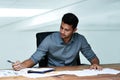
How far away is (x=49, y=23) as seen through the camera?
3859 mm

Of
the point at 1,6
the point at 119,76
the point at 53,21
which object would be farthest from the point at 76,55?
the point at 1,6

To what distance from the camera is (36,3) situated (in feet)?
12.4

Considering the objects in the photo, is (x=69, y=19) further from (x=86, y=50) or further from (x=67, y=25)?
(x=86, y=50)

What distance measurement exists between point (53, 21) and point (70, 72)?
5.54 ft

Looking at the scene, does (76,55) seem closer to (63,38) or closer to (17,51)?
(63,38)

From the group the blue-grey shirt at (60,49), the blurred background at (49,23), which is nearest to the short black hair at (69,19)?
the blue-grey shirt at (60,49)

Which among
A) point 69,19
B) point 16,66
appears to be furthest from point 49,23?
point 16,66

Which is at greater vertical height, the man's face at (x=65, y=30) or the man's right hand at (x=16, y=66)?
the man's face at (x=65, y=30)

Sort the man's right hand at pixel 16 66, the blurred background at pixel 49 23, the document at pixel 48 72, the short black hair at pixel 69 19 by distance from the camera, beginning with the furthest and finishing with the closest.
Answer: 1. the blurred background at pixel 49 23
2. the short black hair at pixel 69 19
3. the man's right hand at pixel 16 66
4. the document at pixel 48 72

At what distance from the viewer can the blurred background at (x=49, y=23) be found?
12.1ft

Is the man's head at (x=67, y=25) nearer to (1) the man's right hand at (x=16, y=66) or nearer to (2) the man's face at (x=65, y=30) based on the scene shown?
(2) the man's face at (x=65, y=30)

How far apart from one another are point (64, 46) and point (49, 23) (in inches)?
45.4

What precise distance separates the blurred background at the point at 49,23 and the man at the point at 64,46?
1038 millimetres

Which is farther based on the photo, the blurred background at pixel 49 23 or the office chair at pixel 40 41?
the blurred background at pixel 49 23
